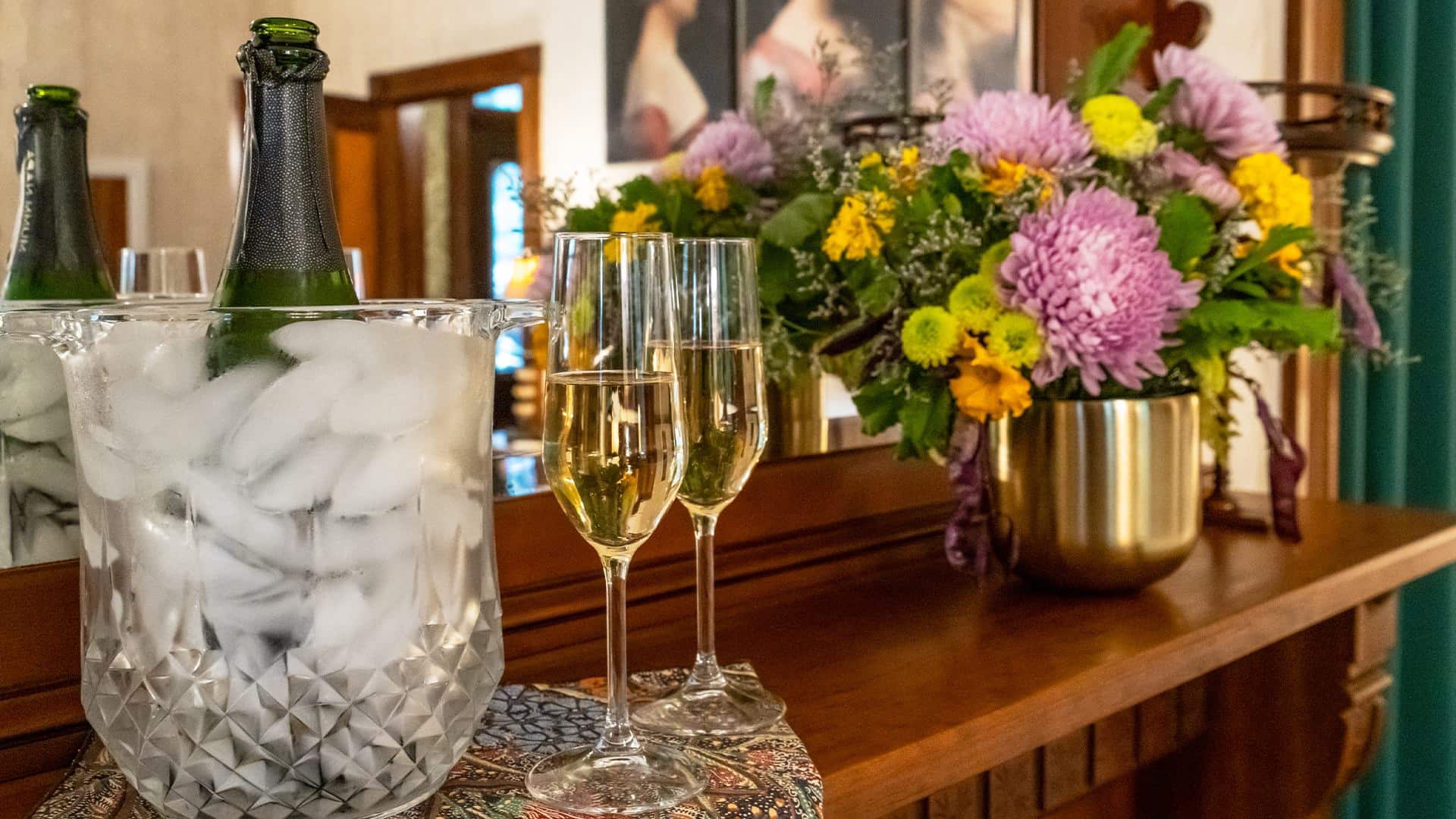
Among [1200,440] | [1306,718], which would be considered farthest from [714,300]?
[1306,718]

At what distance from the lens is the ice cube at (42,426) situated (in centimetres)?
63

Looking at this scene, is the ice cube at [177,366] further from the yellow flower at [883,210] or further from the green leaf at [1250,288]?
the green leaf at [1250,288]

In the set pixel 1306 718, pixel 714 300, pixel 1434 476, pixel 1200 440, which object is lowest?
pixel 1306 718

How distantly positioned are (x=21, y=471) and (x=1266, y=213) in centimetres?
89

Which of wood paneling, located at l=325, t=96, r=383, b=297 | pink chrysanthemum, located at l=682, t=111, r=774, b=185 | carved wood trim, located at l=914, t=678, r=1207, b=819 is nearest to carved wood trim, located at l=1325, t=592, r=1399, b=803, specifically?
carved wood trim, located at l=914, t=678, r=1207, b=819

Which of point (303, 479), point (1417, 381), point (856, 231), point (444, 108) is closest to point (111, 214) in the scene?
point (444, 108)

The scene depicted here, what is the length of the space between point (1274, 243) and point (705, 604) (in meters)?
0.54

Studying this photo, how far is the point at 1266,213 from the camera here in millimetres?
1028

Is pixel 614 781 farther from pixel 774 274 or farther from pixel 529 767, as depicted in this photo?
pixel 774 274

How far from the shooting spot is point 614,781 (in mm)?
591

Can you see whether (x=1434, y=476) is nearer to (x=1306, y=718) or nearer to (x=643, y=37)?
(x=1306, y=718)

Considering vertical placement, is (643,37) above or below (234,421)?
above

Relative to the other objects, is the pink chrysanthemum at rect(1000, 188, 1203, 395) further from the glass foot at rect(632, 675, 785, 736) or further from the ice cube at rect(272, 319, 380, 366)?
the ice cube at rect(272, 319, 380, 366)

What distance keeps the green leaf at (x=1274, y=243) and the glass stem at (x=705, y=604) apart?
503 mm
